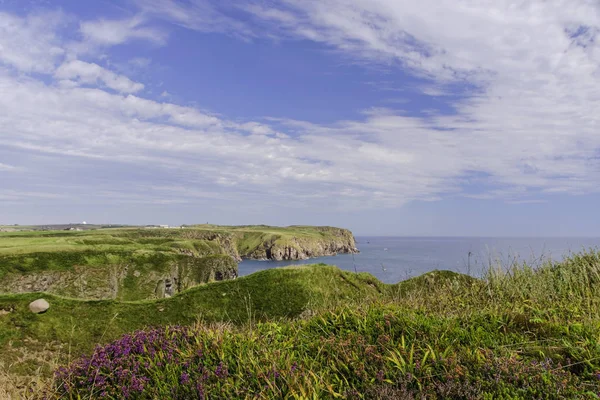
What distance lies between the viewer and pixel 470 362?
432cm

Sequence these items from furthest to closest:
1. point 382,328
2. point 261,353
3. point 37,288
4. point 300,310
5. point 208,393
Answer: point 37,288, point 300,310, point 382,328, point 261,353, point 208,393

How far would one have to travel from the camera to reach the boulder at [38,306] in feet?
37.7

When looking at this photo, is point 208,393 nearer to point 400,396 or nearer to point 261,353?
point 261,353

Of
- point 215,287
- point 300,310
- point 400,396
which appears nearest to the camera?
point 400,396

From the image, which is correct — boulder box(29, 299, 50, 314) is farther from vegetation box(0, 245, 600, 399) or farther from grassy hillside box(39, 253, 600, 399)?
grassy hillside box(39, 253, 600, 399)

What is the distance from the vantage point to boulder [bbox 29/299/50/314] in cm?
1150

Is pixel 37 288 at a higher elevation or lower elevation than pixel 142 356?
lower

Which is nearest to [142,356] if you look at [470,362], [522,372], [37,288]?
[470,362]

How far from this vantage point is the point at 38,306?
11578mm

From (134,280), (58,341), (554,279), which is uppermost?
(554,279)

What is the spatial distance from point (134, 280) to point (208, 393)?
174 ft

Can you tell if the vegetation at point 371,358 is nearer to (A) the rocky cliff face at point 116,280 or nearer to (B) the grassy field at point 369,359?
(B) the grassy field at point 369,359

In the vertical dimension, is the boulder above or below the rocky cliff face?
above

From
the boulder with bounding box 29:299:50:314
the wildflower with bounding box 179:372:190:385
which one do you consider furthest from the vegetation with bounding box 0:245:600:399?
the boulder with bounding box 29:299:50:314
